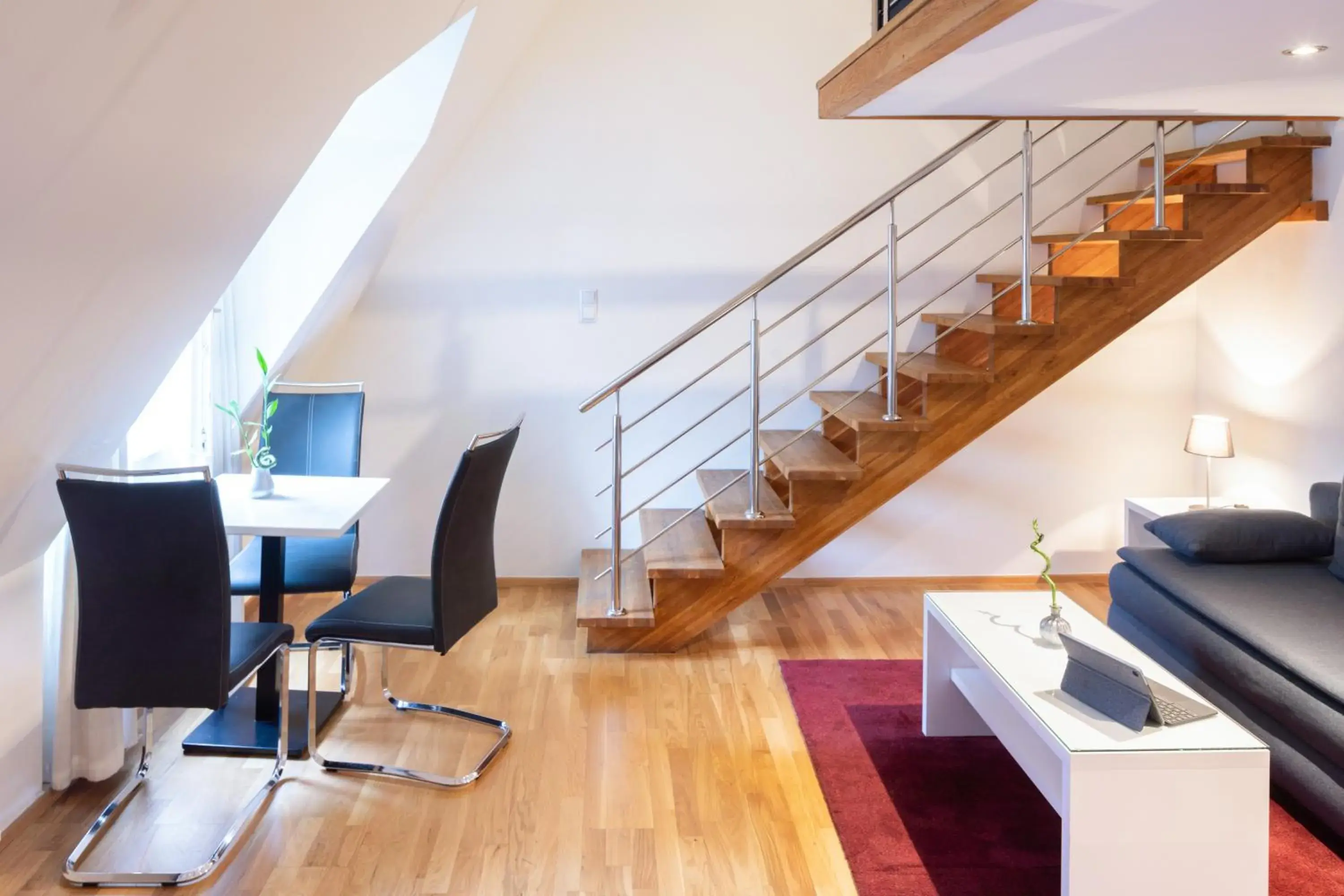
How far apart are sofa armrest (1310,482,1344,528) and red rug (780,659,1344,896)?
1.17 m

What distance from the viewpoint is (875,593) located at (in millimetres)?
4875

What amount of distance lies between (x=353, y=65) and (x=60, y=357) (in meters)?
0.90

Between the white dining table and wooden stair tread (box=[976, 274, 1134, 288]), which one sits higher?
wooden stair tread (box=[976, 274, 1134, 288])

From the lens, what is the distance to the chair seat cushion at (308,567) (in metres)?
3.36

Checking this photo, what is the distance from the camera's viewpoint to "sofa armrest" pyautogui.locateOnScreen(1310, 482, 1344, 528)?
3.61m

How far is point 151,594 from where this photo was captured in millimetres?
2533

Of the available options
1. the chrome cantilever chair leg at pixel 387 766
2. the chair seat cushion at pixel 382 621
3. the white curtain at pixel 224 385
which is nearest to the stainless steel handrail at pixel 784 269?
the chair seat cushion at pixel 382 621

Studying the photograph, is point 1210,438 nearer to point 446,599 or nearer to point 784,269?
point 784,269

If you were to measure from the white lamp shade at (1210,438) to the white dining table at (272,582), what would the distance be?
9.82 ft

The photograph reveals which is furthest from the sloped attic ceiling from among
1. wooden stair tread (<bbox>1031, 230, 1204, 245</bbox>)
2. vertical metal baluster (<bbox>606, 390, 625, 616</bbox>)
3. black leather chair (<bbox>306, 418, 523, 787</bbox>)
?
wooden stair tread (<bbox>1031, 230, 1204, 245</bbox>)

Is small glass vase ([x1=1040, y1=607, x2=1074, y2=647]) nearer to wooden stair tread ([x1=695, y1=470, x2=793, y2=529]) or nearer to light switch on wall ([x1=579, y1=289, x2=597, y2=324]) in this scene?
wooden stair tread ([x1=695, y1=470, x2=793, y2=529])

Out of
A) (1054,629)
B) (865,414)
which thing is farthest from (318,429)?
(1054,629)

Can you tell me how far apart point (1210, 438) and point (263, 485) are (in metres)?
3.37

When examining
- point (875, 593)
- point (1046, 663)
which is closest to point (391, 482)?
point (875, 593)
